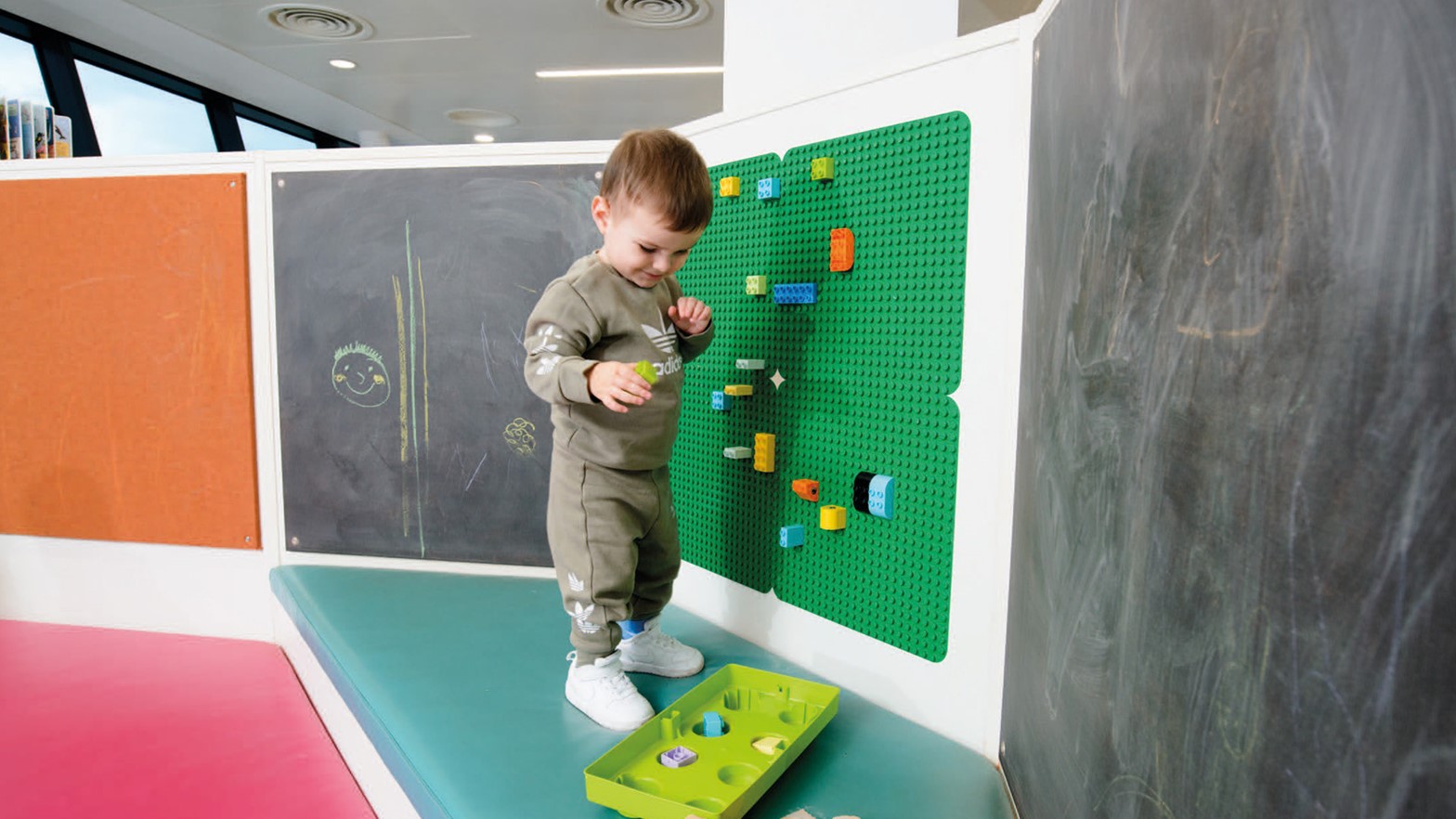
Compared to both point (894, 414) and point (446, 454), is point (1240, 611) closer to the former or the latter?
point (894, 414)

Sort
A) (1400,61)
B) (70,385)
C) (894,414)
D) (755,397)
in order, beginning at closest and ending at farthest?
(1400,61) → (894,414) → (755,397) → (70,385)

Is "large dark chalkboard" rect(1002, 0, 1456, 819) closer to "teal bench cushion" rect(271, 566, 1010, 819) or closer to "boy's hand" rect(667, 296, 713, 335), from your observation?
"teal bench cushion" rect(271, 566, 1010, 819)

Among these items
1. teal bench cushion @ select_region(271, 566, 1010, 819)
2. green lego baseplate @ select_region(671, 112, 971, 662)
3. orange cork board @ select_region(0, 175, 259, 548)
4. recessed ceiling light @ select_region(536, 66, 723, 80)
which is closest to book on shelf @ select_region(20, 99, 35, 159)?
orange cork board @ select_region(0, 175, 259, 548)

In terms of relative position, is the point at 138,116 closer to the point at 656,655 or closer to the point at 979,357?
the point at 656,655

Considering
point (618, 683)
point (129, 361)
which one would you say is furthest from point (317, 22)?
point (618, 683)

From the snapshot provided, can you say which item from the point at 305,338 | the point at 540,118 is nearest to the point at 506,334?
the point at 305,338

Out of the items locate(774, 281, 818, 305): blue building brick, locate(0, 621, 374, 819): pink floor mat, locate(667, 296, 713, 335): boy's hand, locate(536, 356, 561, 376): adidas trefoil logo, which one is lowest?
locate(0, 621, 374, 819): pink floor mat

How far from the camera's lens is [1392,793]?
351mm

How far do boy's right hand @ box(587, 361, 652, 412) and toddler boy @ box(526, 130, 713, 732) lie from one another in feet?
0.11

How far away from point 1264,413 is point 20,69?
6.46 metres

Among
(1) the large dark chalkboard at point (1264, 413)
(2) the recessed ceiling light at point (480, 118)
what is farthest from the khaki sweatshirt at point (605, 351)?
(2) the recessed ceiling light at point (480, 118)

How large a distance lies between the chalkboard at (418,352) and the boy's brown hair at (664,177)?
0.61 meters

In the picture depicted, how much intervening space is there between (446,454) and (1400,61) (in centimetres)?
183

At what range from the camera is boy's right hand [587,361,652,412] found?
1024 millimetres
